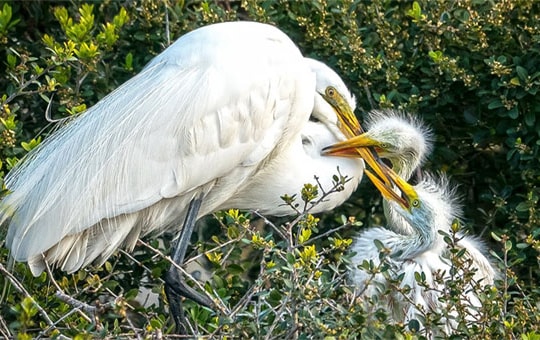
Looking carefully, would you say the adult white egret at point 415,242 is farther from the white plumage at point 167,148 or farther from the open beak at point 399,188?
the white plumage at point 167,148

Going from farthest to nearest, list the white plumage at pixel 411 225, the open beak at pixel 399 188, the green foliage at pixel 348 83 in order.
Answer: the open beak at pixel 399 188 < the white plumage at pixel 411 225 < the green foliage at pixel 348 83

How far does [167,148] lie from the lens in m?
3.96

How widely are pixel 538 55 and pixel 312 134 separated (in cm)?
86

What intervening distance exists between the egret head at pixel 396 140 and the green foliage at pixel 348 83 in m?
0.05

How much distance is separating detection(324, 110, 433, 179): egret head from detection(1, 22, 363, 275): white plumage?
18 cm

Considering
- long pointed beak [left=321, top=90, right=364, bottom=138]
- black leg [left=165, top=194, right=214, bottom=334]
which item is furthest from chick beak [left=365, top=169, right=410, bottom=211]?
black leg [left=165, top=194, right=214, bottom=334]

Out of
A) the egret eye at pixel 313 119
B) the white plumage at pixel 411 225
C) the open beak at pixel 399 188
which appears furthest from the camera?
the egret eye at pixel 313 119

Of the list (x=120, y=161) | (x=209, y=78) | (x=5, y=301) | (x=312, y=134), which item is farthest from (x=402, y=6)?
(x=5, y=301)

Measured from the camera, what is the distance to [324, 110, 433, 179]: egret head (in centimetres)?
414

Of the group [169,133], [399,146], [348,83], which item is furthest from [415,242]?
[169,133]

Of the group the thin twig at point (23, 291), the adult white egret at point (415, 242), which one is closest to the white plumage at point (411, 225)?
the adult white egret at point (415, 242)

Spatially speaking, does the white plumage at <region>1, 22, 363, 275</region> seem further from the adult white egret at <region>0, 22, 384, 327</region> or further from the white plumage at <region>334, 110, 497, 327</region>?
the white plumage at <region>334, 110, 497, 327</region>

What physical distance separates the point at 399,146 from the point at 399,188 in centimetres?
15

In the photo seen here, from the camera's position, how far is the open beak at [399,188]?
409 centimetres
